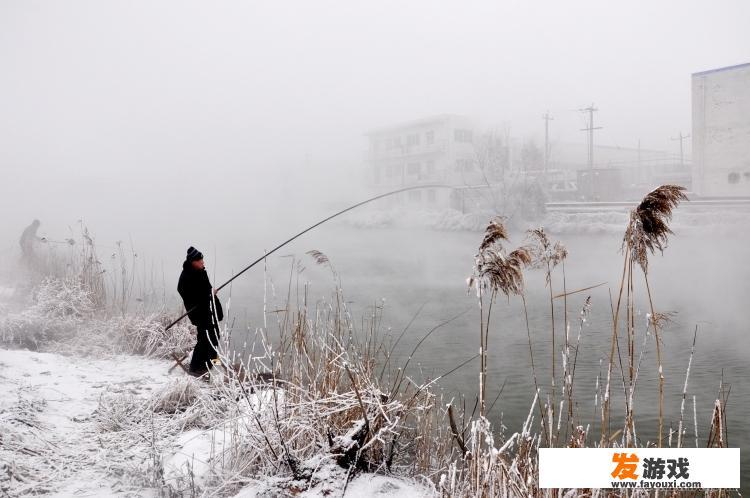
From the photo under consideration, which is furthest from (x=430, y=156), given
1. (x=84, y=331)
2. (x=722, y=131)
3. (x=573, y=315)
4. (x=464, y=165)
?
(x=84, y=331)

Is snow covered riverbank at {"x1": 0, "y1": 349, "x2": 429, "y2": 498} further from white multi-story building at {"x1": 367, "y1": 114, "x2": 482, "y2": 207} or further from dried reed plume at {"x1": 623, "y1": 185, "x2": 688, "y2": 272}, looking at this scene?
white multi-story building at {"x1": 367, "y1": 114, "x2": 482, "y2": 207}

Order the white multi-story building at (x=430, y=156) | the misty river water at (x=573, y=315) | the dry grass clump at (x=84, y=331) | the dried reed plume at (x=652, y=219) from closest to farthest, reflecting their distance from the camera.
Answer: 1. the dried reed plume at (x=652, y=219)
2. the misty river water at (x=573, y=315)
3. the dry grass clump at (x=84, y=331)
4. the white multi-story building at (x=430, y=156)

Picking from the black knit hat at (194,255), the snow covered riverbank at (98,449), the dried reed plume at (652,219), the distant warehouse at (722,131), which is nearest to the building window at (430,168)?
the distant warehouse at (722,131)

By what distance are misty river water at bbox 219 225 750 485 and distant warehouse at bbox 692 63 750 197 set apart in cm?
513

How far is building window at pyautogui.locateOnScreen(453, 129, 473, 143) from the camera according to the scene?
164 feet

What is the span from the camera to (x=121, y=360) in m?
7.71

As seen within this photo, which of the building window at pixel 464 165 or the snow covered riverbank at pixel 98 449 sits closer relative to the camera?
the snow covered riverbank at pixel 98 449

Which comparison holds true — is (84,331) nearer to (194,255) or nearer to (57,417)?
(194,255)

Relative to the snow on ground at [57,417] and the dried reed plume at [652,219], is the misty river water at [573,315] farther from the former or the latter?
the snow on ground at [57,417]

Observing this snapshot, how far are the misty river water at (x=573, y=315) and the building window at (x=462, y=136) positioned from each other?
2109 centimetres

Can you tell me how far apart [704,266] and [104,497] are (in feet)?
78.9

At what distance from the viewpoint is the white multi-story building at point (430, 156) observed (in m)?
49.0

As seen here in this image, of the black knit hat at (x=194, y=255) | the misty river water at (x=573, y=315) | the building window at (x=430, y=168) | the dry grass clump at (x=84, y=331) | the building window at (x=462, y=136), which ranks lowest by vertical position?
the misty river water at (x=573, y=315)

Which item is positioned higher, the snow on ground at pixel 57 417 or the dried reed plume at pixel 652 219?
the dried reed plume at pixel 652 219
